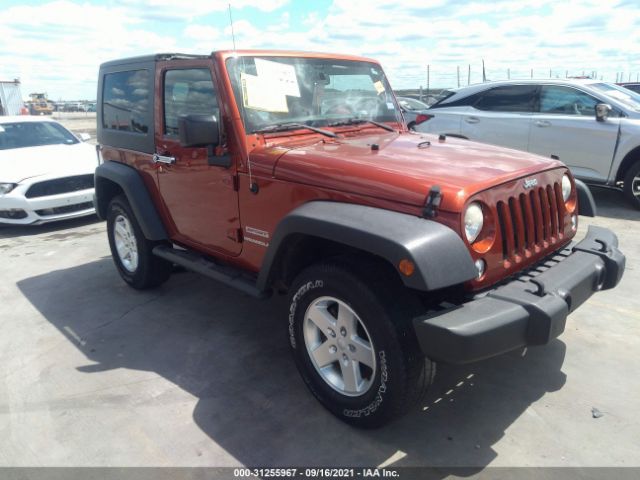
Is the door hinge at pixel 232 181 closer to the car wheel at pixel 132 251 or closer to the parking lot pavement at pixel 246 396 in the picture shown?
the parking lot pavement at pixel 246 396

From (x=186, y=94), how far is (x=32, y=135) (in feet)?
18.9

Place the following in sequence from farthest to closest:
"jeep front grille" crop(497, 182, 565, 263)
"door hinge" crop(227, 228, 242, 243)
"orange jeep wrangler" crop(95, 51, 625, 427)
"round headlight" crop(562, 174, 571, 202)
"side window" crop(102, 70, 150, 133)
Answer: "side window" crop(102, 70, 150, 133) < "door hinge" crop(227, 228, 242, 243) < "round headlight" crop(562, 174, 571, 202) < "jeep front grille" crop(497, 182, 565, 263) < "orange jeep wrangler" crop(95, 51, 625, 427)

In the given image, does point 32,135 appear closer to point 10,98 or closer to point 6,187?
point 6,187

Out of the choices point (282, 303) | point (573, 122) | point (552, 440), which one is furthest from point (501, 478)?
point (573, 122)

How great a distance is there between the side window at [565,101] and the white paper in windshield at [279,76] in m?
5.07

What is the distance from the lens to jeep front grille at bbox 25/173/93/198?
271 inches

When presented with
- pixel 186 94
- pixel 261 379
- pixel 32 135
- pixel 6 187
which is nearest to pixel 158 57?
pixel 186 94

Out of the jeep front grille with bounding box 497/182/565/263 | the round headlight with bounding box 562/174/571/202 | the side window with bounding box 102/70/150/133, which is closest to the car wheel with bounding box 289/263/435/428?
the jeep front grille with bounding box 497/182/565/263

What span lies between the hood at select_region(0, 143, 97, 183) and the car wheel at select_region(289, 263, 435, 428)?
18.6ft

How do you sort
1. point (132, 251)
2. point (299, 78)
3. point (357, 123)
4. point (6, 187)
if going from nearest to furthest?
1. point (299, 78)
2. point (357, 123)
3. point (132, 251)
4. point (6, 187)

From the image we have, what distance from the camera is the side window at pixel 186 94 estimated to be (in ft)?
11.1

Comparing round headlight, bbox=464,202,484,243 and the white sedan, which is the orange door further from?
the white sedan

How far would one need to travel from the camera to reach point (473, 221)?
7.92 ft

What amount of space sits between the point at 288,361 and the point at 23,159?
5914 millimetres
